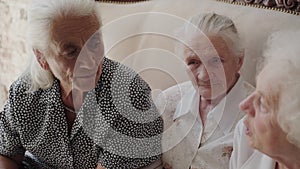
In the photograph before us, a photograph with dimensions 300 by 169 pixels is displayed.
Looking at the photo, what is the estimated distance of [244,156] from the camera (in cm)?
101

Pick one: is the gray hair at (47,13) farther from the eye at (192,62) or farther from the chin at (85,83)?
the eye at (192,62)

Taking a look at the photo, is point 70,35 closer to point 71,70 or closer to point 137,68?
point 71,70

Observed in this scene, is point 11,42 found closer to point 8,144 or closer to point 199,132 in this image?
point 8,144

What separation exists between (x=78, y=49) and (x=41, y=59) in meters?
0.14

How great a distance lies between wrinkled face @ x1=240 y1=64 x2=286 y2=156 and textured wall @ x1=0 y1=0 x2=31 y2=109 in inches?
50.9

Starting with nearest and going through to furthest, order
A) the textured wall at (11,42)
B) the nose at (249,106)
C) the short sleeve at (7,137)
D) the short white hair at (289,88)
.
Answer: the short white hair at (289,88), the nose at (249,106), the short sleeve at (7,137), the textured wall at (11,42)

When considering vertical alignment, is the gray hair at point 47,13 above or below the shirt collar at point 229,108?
above

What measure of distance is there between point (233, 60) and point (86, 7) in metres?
0.42

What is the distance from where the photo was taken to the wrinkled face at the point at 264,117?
85cm

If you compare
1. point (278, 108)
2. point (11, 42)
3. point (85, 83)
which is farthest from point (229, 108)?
point (11, 42)

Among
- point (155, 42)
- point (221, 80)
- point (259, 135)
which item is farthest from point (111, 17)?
point (259, 135)

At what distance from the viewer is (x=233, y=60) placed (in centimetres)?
106

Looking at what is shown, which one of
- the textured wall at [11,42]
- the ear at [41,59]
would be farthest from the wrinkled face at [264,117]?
the textured wall at [11,42]

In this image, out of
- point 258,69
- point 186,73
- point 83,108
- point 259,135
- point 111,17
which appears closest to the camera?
point 259,135
